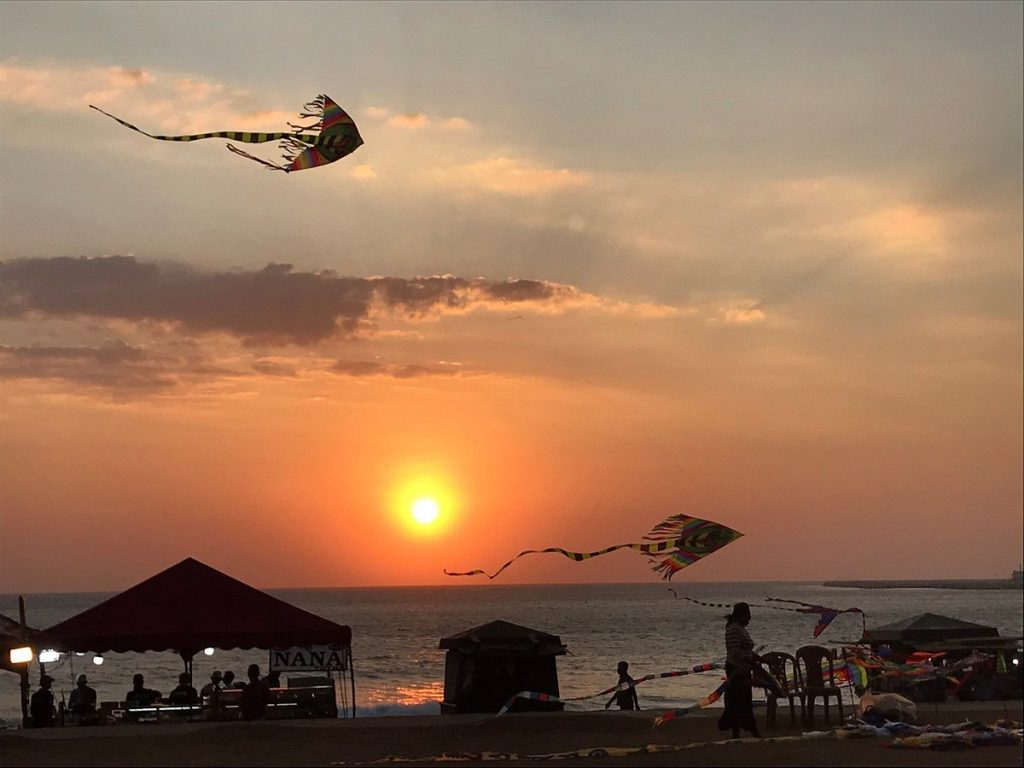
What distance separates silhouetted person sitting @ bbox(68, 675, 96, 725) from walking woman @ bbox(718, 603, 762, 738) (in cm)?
937

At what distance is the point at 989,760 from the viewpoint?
12078mm

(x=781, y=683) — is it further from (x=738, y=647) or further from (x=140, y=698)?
(x=140, y=698)

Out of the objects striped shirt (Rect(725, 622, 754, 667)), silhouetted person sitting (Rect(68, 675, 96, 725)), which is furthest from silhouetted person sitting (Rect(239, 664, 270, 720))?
striped shirt (Rect(725, 622, 754, 667))

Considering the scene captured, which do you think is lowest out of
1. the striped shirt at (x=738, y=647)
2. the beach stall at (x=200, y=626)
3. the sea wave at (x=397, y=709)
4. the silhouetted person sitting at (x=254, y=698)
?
the sea wave at (x=397, y=709)

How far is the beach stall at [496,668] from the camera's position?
19688 millimetres

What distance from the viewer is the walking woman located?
559 inches

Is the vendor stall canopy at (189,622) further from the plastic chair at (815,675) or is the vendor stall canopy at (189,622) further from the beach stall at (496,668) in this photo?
the plastic chair at (815,675)

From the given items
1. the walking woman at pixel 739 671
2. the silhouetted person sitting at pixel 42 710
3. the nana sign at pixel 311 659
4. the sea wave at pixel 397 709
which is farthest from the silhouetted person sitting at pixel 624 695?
the sea wave at pixel 397 709

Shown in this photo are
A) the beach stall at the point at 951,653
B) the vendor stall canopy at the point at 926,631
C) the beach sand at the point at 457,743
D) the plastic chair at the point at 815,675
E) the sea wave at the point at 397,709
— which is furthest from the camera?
the sea wave at the point at 397,709

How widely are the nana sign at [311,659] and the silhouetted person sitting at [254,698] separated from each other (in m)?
0.36

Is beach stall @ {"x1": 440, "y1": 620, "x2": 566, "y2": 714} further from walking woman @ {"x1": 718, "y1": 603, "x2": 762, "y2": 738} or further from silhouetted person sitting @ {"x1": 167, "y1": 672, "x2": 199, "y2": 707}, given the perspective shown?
walking woman @ {"x1": 718, "y1": 603, "x2": 762, "y2": 738}

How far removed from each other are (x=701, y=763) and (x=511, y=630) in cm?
817

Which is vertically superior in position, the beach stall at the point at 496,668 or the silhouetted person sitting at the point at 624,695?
the beach stall at the point at 496,668

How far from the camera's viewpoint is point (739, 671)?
14.2 meters
